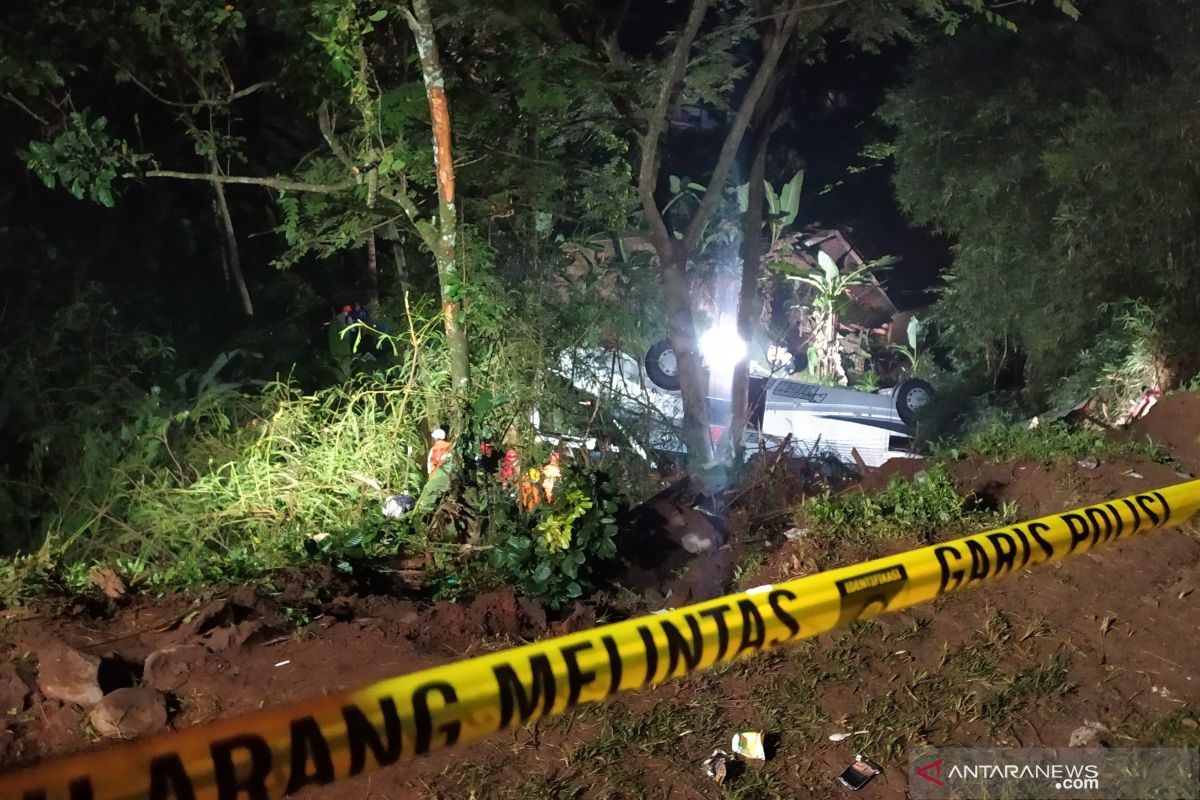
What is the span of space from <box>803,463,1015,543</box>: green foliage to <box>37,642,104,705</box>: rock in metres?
3.08

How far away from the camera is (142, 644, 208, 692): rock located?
3279mm

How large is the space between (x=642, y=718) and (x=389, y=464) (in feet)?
11.3

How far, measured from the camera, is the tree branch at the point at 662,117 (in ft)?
24.0

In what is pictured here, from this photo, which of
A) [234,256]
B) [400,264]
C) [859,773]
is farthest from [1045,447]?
[234,256]

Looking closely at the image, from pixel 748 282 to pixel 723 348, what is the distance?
0.77 meters

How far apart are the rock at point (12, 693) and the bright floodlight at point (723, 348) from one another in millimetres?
6840

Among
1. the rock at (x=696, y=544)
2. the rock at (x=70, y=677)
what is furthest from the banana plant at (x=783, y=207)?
the rock at (x=70, y=677)

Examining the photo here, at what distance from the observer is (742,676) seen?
10.6 ft

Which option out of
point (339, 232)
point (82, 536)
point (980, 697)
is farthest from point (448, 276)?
point (980, 697)

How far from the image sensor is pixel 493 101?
23.1 ft

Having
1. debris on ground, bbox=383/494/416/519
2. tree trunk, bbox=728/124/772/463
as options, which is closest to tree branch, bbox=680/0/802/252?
tree trunk, bbox=728/124/772/463

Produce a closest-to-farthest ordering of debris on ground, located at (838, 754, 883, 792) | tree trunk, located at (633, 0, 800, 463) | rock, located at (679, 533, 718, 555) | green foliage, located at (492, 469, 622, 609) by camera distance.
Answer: debris on ground, located at (838, 754, 883, 792) < green foliage, located at (492, 469, 622, 609) < rock, located at (679, 533, 718, 555) < tree trunk, located at (633, 0, 800, 463)

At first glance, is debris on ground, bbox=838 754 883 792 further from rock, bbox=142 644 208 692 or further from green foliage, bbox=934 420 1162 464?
green foliage, bbox=934 420 1162 464

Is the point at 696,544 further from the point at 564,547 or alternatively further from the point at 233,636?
the point at 233,636
